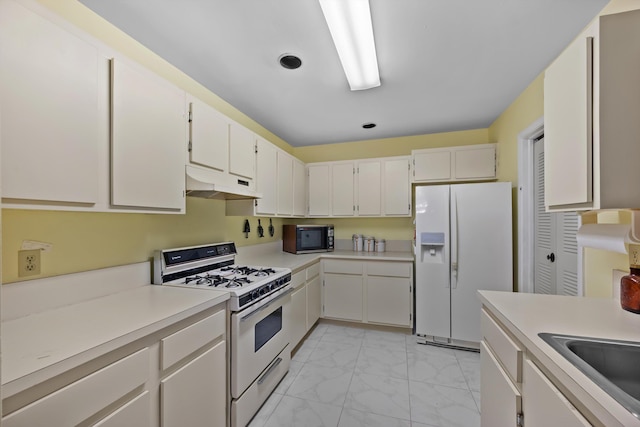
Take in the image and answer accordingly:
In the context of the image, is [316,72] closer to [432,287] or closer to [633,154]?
[633,154]

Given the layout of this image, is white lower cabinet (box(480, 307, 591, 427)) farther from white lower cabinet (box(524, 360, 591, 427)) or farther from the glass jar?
the glass jar

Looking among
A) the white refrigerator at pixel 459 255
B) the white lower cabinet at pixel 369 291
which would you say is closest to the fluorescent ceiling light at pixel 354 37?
the white refrigerator at pixel 459 255

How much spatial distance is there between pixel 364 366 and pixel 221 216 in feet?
6.05

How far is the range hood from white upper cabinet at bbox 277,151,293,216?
64 centimetres

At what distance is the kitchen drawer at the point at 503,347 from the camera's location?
1075 millimetres

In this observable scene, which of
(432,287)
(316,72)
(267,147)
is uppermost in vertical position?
(316,72)

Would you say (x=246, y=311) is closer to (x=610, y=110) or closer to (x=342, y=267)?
(x=342, y=267)

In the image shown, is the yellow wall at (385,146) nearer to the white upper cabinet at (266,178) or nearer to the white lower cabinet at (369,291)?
the white upper cabinet at (266,178)

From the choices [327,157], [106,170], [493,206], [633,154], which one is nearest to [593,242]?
[633,154]

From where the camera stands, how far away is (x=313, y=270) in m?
3.05

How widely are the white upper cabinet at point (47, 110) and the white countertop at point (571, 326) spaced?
→ 1865 millimetres

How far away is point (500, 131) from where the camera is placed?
9.38ft

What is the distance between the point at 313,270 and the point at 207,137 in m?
1.80

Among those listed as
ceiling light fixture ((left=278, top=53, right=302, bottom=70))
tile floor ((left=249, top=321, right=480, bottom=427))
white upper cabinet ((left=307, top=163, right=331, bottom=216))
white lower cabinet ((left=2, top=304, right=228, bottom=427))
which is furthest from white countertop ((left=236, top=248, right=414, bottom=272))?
ceiling light fixture ((left=278, top=53, right=302, bottom=70))
